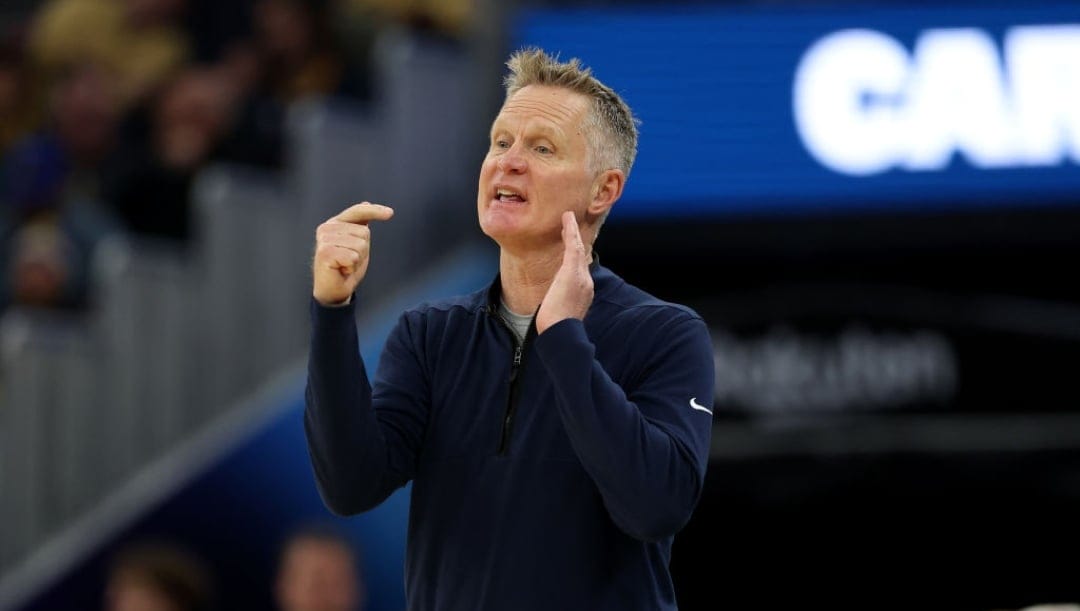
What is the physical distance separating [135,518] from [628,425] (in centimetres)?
526

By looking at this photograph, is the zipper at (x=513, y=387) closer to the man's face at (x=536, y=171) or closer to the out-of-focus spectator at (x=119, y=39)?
the man's face at (x=536, y=171)

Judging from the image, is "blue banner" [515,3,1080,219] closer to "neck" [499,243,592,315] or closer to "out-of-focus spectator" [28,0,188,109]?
"out-of-focus spectator" [28,0,188,109]

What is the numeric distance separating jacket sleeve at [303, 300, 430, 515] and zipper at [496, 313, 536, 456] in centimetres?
16

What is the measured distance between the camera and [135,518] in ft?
23.7

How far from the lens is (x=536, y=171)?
2604 millimetres

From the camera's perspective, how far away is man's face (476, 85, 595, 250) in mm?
2594

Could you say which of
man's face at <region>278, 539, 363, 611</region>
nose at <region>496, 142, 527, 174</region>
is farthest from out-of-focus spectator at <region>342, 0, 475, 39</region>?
nose at <region>496, 142, 527, 174</region>

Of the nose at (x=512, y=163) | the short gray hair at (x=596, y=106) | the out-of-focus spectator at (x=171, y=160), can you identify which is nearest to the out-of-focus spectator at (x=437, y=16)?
the out-of-focus spectator at (x=171, y=160)

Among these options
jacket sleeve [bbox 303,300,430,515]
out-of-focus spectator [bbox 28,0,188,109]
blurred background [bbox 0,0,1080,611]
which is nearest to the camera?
jacket sleeve [bbox 303,300,430,515]

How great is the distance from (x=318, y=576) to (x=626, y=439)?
3795mm

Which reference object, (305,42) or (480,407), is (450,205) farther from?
(480,407)

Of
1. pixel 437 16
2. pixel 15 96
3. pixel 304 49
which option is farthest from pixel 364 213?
pixel 15 96

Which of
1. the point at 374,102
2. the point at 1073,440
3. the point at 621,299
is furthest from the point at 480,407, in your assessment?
the point at 374,102

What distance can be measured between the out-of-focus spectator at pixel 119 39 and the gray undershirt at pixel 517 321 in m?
6.07
